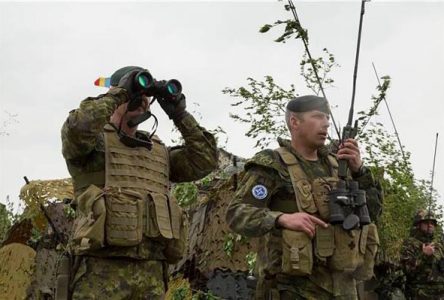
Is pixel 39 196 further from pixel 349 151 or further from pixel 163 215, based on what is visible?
pixel 349 151

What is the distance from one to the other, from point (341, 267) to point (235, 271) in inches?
148

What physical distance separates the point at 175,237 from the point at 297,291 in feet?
2.45

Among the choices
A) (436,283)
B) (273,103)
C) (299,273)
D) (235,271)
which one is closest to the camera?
(299,273)

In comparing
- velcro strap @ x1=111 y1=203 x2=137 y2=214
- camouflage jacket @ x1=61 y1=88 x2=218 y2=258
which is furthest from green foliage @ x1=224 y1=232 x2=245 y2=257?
velcro strap @ x1=111 y1=203 x2=137 y2=214

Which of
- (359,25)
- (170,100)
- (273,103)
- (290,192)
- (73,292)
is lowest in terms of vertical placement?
(73,292)

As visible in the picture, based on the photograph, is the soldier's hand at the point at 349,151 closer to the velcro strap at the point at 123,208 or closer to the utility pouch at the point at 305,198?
the utility pouch at the point at 305,198

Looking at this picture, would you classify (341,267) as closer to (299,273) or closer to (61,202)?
(299,273)

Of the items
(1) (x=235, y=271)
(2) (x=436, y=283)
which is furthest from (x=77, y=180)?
(2) (x=436, y=283)

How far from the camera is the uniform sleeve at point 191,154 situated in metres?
4.73

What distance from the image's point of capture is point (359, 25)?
453 cm

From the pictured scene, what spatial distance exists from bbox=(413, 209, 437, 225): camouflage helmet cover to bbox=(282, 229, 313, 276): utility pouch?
7.07m

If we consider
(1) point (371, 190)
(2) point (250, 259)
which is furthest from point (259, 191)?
(2) point (250, 259)

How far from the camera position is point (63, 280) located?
425 cm

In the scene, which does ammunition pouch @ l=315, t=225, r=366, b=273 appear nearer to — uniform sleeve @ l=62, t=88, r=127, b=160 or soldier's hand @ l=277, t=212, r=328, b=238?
soldier's hand @ l=277, t=212, r=328, b=238
